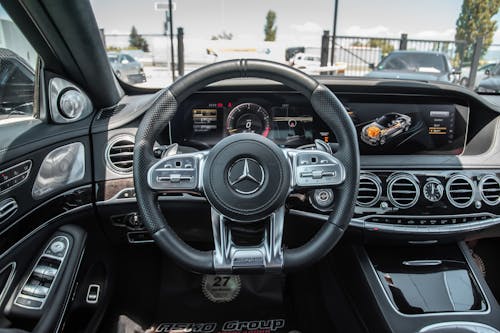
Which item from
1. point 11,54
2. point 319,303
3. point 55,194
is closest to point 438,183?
point 319,303

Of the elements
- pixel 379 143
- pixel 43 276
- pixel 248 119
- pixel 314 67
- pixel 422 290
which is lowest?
pixel 422 290

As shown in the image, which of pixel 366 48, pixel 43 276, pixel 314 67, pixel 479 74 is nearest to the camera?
pixel 43 276

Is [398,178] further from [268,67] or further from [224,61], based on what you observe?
[224,61]

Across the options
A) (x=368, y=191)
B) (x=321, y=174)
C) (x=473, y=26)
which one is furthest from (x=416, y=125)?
(x=473, y=26)

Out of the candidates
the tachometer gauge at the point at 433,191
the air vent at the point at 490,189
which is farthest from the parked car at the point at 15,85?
the air vent at the point at 490,189

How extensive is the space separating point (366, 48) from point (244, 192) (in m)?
13.3

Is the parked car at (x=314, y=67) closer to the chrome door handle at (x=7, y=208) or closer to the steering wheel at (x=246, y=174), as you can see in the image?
the steering wheel at (x=246, y=174)

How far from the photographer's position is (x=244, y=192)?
148 centimetres

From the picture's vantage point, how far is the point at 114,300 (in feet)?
8.22

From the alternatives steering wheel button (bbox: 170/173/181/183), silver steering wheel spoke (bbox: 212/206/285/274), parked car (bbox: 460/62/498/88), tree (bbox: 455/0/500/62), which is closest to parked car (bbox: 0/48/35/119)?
steering wheel button (bbox: 170/173/181/183)

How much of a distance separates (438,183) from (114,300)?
6.32 feet

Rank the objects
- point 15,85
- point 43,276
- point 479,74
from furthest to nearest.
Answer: point 479,74 < point 15,85 < point 43,276

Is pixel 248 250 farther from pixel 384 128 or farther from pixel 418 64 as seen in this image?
pixel 418 64

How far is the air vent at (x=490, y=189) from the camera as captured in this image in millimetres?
2127
